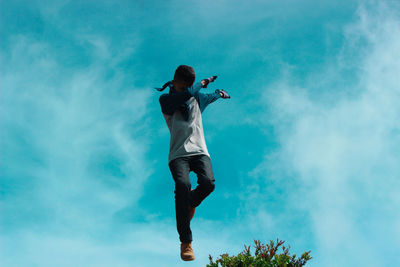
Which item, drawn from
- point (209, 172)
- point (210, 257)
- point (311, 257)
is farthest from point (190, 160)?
point (311, 257)

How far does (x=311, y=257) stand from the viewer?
20.8 feet

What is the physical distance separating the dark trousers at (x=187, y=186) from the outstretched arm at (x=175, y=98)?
868 millimetres

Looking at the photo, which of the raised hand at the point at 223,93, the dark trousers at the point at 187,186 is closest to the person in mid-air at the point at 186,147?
the dark trousers at the point at 187,186

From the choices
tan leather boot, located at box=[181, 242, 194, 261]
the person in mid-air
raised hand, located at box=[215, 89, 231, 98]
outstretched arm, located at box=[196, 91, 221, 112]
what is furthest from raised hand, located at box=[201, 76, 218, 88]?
tan leather boot, located at box=[181, 242, 194, 261]

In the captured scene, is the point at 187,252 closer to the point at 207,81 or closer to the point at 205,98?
the point at 205,98

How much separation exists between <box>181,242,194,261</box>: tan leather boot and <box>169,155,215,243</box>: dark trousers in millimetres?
61

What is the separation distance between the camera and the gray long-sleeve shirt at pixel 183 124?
541cm

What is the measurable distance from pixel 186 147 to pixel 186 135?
222mm

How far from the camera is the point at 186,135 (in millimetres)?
5523

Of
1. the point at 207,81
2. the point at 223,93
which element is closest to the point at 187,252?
the point at 207,81

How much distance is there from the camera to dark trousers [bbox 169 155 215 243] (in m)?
5.11

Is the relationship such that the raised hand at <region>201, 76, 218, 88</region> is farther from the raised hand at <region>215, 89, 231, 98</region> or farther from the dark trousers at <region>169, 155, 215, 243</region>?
the dark trousers at <region>169, 155, 215, 243</region>

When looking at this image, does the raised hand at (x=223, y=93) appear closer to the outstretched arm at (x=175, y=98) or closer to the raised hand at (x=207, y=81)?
the raised hand at (x=207, y=81)

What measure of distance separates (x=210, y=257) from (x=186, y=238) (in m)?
1.71
